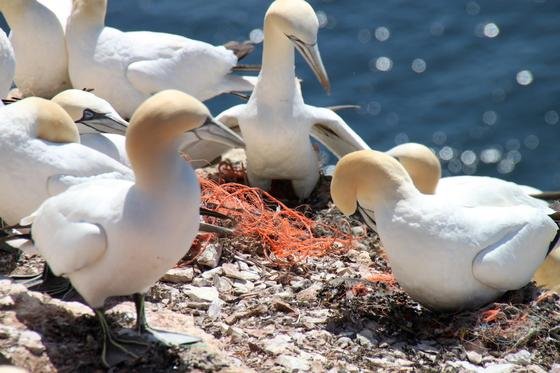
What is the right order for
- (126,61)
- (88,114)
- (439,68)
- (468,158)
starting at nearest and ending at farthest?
1. (88,114)
2. (126,61)
3. (468,158)
4. (439,68)

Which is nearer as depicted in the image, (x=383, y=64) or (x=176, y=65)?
(x=176, y=65)

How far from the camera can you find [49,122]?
5746mm

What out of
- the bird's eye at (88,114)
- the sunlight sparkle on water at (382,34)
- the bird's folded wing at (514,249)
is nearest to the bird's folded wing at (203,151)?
the bird's eye at (88,114)

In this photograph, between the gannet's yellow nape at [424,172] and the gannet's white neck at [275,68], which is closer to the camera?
the gannet's yellow nape at [424,172]

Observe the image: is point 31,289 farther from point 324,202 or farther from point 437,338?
point 324,202

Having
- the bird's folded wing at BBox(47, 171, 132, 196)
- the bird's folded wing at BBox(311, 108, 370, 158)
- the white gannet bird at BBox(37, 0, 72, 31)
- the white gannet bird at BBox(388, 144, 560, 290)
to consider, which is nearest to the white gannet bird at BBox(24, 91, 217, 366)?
the bird's folded wing at BBox(47, 171, 132, 196)

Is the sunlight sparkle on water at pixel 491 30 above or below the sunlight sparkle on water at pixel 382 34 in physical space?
above

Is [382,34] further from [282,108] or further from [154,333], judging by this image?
[154,333]

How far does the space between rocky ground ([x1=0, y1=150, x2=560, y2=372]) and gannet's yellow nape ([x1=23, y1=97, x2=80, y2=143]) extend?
2.29 ft

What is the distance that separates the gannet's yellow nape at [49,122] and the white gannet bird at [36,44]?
9.70 feet

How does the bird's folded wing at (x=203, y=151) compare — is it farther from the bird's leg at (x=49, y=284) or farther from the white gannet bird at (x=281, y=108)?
the bird's leg at (x=49, y=284)

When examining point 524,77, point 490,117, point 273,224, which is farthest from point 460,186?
point 524,77

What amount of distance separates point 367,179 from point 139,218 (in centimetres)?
139

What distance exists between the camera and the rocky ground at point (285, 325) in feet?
16.3
